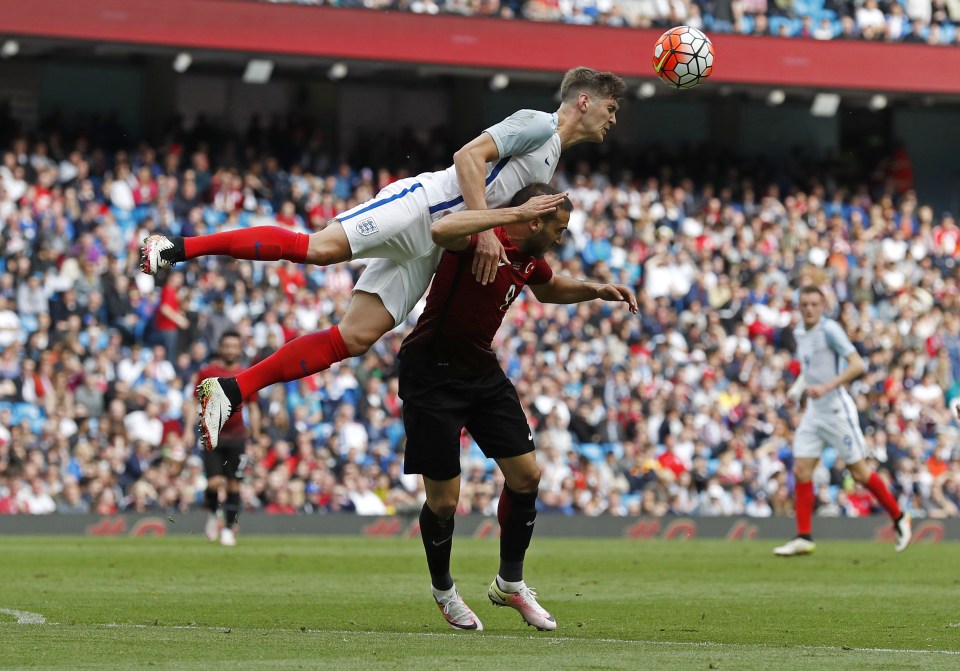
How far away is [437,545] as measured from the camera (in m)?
8.92

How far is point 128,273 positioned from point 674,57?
13876mm

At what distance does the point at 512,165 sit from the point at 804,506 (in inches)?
326

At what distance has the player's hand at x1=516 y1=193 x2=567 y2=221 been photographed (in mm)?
8188

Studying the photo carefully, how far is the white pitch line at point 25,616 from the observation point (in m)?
8.48

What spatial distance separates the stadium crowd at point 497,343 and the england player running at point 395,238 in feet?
36.3

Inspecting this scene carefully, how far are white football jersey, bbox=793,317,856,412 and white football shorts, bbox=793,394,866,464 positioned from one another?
0.21ft

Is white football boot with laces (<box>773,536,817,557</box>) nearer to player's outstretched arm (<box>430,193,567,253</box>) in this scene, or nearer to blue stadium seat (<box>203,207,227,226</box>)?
player's outstretched arm (<box>430,193,567,253</box>)

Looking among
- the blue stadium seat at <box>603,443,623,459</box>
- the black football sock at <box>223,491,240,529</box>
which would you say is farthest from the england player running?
the blue stadium seat at <box>603,443,623,459</box>

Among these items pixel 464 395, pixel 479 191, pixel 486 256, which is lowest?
pixel 464 395

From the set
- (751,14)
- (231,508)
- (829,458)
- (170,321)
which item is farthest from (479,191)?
(751,14)

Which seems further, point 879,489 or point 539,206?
point 879,489

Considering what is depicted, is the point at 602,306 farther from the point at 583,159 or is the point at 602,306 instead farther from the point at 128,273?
the point at 128,273

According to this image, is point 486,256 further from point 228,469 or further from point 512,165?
point 228,469

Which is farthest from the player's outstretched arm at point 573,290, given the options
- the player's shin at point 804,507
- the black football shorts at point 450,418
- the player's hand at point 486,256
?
the player's shin at point 804,507
